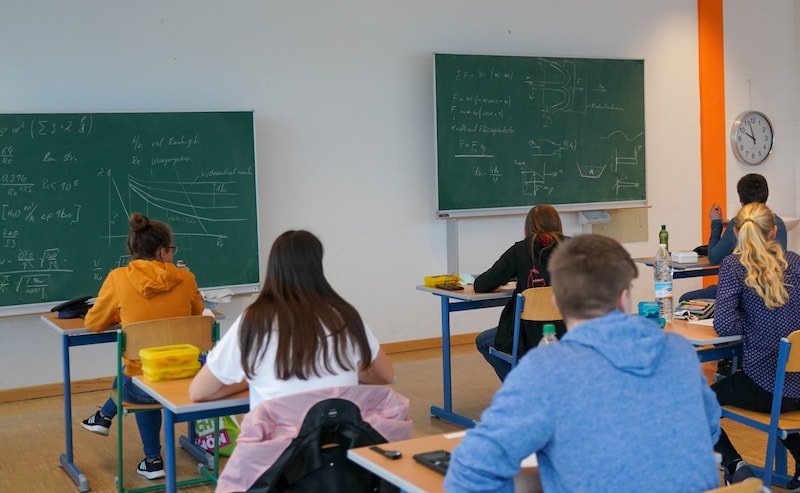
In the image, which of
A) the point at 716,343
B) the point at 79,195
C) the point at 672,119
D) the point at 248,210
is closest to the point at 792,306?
the point at 716,343

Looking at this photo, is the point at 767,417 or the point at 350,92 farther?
the point at 350,92

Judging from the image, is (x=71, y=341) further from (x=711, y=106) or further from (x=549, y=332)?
(x=711, y=106)

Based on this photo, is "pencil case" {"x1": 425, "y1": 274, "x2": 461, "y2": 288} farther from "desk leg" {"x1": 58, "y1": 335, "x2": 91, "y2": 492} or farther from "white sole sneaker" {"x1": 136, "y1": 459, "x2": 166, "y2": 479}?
"desk leg" {"x1": 58, "y1": 335, "x2": 91, "y2": 492}

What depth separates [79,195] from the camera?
20.3ft

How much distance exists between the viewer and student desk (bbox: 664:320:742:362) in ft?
12.7

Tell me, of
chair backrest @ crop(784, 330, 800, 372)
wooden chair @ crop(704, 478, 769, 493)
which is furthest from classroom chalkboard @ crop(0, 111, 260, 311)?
wooden chair @ crop(704, 478, 769, 493)

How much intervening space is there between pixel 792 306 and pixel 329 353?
2.07m

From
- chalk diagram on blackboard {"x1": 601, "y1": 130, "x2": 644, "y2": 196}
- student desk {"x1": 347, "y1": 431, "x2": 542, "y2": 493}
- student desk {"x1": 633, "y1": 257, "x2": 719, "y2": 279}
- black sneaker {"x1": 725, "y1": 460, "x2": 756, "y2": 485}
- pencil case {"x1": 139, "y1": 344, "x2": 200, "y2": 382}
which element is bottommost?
black sneaker {"x1": 725, "y1": 460, "x2": 756, "y2": 485}

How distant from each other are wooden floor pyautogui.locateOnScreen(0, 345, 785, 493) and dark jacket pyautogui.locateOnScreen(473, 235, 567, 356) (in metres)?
0.69

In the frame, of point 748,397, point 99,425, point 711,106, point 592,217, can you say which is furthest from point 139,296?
point 711,106

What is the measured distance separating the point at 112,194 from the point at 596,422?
5104 millimetres

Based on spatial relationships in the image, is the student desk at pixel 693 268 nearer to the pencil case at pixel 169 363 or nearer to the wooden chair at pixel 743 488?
the pencil case at pixel 169 363

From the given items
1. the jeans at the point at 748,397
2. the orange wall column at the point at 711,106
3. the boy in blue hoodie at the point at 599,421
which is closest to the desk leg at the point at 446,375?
the jeans at the point at 748,397

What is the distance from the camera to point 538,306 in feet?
16.0
